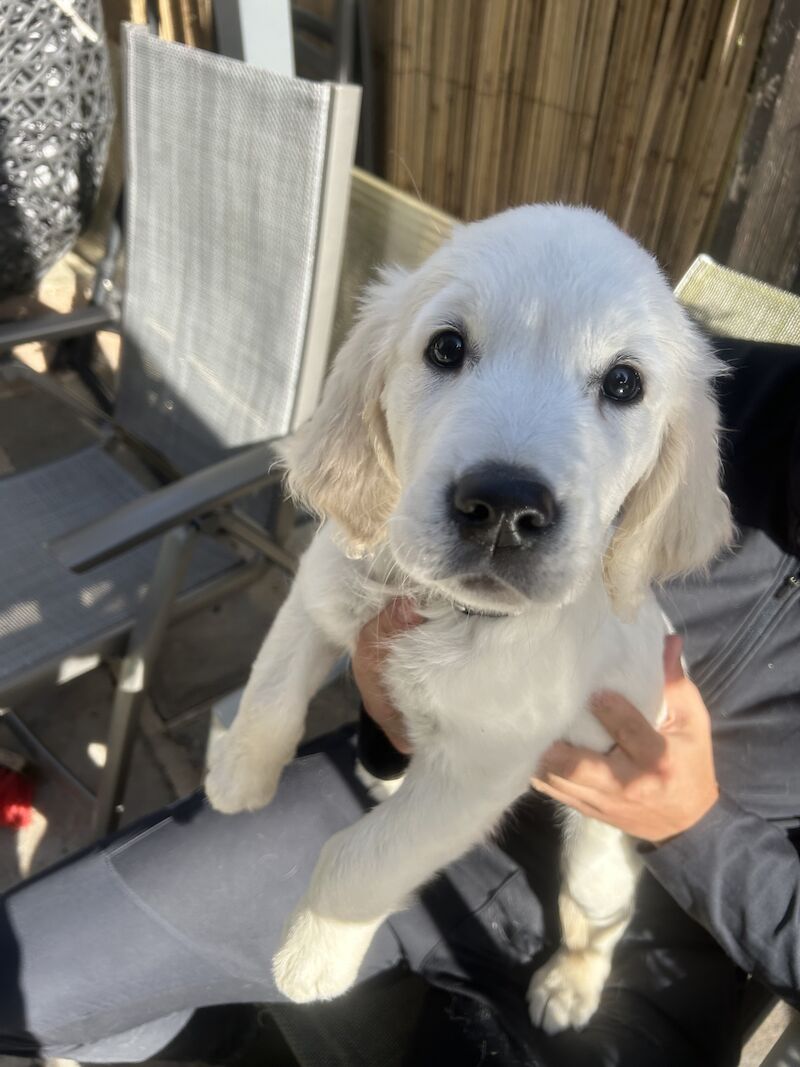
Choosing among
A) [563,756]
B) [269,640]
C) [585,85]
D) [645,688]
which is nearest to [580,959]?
[563,756]

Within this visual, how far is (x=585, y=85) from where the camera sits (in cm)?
246

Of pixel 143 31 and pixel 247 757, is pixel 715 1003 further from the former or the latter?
pixel 143 31

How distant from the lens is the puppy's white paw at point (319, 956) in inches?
51.9

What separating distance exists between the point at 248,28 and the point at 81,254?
2221 millimetres

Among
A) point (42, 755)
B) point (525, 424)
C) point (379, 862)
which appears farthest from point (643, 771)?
point (42, 755)

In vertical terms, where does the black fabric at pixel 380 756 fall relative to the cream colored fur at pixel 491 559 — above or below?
below

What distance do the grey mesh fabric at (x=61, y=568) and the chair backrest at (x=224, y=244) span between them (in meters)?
0.26

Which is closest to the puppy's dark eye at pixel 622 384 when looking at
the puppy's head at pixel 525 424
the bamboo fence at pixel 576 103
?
the puppy's head at pixel 525 424

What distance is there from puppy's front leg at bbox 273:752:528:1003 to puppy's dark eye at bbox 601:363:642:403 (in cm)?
61

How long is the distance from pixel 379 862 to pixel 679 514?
734 mm

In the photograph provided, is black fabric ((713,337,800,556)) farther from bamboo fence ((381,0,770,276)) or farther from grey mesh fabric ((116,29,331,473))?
grey mesh fabric ((116,29,331,473))

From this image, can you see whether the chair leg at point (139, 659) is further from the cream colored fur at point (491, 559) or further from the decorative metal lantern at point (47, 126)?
the decorative metal lantern at point (47, 126)

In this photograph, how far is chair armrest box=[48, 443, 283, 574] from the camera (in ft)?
5.34

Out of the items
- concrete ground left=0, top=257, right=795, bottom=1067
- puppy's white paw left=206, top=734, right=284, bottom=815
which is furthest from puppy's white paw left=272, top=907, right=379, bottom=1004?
concrete ground left=0, top=257, right=795, bottom=1067
